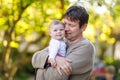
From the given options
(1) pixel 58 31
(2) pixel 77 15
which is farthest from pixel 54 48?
(2) pixel 77 15

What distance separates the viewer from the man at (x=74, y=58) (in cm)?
377

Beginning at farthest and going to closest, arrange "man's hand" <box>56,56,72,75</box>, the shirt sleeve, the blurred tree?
1. the blurred tree
2. the shirt sleeve
3. "man's hand" <box>56,56,72,75</box>

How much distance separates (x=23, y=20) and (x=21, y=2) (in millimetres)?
1134

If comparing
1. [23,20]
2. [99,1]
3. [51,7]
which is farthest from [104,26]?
[99,1]

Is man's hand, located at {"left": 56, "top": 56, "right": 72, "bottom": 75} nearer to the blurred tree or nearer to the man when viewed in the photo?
the man

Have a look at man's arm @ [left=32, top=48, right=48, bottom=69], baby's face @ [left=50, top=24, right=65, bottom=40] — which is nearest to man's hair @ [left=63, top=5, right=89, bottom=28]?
baby's face @ [left=50, top=24, right=65, bottom=40]

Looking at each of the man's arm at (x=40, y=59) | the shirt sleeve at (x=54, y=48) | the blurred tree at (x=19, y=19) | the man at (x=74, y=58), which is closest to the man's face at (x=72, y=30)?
the man at (x=74, y=58)

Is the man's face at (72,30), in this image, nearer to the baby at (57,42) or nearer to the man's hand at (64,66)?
the baby at (57,42)

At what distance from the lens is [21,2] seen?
7117 millimetres

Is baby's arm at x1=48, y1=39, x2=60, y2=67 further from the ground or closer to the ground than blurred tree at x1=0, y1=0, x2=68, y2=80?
further from the ground

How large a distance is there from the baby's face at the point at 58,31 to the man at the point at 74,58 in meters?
0.04

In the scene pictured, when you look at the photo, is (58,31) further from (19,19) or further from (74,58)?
(19,19)

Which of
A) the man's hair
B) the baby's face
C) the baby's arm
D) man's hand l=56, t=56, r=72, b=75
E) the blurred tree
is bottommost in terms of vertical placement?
the blurred tree

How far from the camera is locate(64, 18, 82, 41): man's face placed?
3823 millimetres
